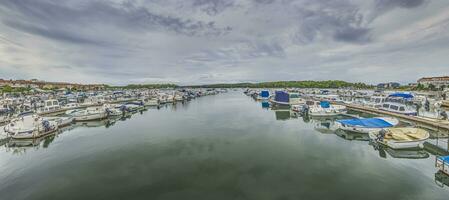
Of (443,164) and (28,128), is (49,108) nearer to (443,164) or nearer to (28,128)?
(28,128)

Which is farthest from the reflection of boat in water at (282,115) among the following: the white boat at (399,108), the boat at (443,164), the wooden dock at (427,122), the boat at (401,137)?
the boat at (443,164)

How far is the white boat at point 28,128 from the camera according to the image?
21.8m

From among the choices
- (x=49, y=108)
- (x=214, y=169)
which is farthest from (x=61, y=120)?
(x=214, y=169)

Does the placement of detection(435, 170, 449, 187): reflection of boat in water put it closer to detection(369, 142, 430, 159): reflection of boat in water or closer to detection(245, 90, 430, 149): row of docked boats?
detection(369, 142, 430, 159): reflection of boat in water

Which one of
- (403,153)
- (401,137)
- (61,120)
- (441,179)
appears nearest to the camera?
(441,179)

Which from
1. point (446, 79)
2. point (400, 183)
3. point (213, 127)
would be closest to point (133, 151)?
point (213, 127)

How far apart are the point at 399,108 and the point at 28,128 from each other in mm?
48380

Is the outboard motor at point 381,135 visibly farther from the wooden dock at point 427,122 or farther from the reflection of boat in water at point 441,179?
the wooden dock at point 427,122

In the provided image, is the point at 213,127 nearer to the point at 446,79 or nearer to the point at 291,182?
the point at 291,182

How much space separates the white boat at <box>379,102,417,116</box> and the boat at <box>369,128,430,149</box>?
14405mm

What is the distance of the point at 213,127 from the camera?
28.2 m

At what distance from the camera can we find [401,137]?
18.2 meters

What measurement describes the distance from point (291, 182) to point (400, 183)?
6.13 metres

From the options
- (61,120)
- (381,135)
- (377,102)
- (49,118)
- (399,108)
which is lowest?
(381,135)
